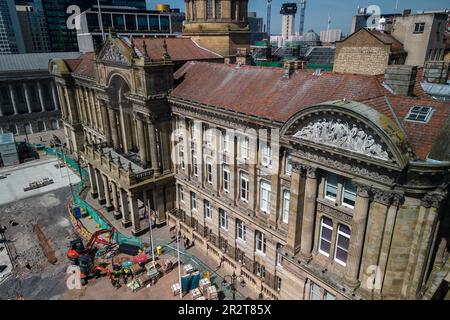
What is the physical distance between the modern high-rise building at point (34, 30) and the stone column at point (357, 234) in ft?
562

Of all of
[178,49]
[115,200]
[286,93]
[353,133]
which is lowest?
[115,200]

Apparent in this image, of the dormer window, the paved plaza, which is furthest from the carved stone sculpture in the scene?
the paved plaza

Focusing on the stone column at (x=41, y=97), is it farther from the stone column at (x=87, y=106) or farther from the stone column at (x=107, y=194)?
the stone column at (x=107, y=194)

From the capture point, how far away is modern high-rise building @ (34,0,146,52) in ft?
430

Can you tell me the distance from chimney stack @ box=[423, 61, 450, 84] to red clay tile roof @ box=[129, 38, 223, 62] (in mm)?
25078

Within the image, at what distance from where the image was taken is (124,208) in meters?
36.3

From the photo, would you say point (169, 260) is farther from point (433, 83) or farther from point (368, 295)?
point (433, 83)

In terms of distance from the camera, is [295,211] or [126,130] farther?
[126,130]

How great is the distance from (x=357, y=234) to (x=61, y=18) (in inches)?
6157

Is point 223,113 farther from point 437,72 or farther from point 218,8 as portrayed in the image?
point 218,8

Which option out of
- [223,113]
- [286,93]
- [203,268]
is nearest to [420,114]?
[286,93]

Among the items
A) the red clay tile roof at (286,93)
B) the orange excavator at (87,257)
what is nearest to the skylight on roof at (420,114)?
the red clay tile roof at (286,93)

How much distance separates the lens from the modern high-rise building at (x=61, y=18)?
131 meters

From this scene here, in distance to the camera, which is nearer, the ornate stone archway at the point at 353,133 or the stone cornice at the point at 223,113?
the ornate stone archway at the point at 353,133
